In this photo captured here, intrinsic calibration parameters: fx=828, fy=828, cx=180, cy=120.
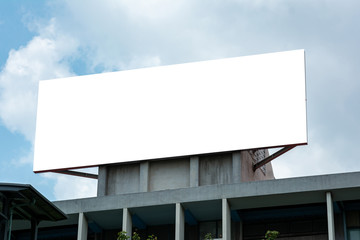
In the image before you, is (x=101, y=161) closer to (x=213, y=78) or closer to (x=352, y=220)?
(x=213, y=78)

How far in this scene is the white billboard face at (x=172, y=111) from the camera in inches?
1998

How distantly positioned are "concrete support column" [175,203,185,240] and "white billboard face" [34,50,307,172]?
15.1ft

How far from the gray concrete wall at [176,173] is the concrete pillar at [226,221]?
125 inches

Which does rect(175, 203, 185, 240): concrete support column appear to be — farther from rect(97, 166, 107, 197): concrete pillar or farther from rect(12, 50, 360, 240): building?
rect(97, 166, 107, 197): concrete pillar

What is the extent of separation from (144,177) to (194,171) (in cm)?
339

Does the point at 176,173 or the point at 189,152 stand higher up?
the point at 189,152

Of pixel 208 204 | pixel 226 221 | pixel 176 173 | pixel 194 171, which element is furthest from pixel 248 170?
pixel 226 221

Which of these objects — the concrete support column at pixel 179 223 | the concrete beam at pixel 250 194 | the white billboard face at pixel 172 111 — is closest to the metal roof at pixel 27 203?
the concrete support column at pixel 179 223

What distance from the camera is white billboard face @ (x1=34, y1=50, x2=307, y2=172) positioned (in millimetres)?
50750

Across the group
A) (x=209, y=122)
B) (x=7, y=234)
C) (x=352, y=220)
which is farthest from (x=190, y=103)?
(x=7, y=234)

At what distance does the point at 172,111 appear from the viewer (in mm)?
53281

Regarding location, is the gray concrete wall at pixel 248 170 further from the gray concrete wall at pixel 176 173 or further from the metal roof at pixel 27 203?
the metal roof at pixel 27 203

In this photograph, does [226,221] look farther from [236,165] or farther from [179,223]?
[236,165]

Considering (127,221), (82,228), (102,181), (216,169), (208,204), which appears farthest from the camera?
(102,181)
